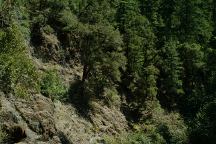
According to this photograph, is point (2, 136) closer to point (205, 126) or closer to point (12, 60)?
point (12, 60)

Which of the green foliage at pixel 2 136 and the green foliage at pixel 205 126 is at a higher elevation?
the green foliage at pixel 2 136

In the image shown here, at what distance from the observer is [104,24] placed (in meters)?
49.1

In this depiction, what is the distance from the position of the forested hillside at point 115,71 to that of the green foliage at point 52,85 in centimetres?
9

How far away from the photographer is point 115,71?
4972cm

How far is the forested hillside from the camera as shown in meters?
47.3

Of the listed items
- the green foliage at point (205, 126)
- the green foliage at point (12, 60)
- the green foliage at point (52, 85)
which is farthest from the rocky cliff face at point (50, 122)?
the green foliage at point (205, 126)

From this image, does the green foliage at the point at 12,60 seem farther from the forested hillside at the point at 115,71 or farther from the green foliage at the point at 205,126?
the green foliage at the point at 205,126

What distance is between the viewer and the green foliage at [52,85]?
4469 cm

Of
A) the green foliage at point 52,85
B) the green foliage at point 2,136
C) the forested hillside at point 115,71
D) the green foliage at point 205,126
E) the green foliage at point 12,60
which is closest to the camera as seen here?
the green foliage at point 12,60

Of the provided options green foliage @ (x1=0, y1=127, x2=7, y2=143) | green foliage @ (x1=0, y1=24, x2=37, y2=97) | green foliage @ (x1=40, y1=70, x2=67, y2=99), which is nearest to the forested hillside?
green foliage @ (x1=40, y1=70, x2=67, y2=99)

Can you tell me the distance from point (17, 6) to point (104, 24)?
346 inches

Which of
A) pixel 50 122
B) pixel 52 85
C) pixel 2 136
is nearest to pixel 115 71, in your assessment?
pixel 52 85

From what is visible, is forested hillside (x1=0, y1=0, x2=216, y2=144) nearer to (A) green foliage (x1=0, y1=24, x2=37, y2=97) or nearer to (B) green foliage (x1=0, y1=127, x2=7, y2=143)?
(B) green foliage (x1=0, y1=127, x2=7, y2=143)

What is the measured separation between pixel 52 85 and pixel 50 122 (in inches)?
228
